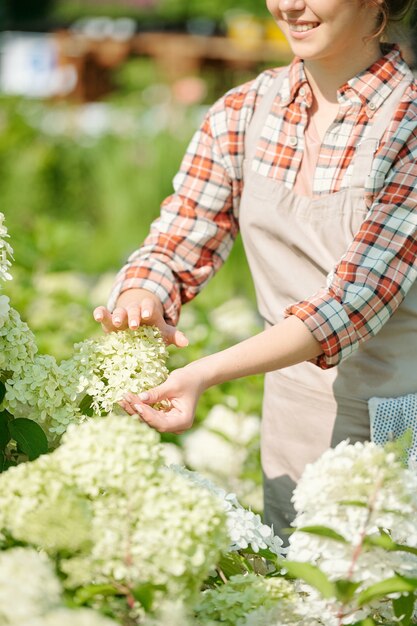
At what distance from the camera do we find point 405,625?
143cm

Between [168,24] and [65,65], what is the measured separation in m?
2.89

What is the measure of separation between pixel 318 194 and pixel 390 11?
385mm

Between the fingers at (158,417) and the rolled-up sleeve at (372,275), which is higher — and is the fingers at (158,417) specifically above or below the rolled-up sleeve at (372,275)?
below

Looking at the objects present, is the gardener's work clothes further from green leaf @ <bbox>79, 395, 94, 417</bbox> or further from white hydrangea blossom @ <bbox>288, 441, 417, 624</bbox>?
white hydrangea blossom @ <bbox>288, 441, 417, 624</bbox>

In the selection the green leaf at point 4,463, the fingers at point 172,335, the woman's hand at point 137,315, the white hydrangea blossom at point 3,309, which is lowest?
the green leaf at point 4,463

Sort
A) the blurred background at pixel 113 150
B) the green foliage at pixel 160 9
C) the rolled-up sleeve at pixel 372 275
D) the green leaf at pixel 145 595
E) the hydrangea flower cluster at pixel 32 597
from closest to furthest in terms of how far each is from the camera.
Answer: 1. the hydrangea flower cluster at pixel 32 597
2. the green leaf at pixel 145 595
3. the rolled-up sleeve at pixel 372 275
4. the blurred background at pixel 113 150
5. the green foliage at pixel 160 9

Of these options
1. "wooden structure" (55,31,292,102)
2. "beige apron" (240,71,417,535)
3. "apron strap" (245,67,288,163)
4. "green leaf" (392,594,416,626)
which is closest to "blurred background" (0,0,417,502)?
"wooden structure" (55,31,292,102)

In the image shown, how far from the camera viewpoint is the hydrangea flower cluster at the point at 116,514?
4.12ft

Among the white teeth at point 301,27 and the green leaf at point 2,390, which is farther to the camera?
the white teeth at point 301,27

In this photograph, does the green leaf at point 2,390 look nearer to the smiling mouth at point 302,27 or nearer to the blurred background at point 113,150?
the smiling mouth at point 302,27

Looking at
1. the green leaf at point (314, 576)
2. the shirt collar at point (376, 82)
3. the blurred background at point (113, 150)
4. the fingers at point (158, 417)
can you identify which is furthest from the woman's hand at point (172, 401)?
the blurred background at point (113, 150)

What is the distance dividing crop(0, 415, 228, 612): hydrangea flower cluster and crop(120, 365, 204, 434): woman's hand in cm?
34

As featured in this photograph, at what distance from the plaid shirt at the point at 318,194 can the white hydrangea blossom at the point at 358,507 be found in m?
0.48

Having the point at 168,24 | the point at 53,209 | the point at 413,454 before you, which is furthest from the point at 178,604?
the point at 168,24
